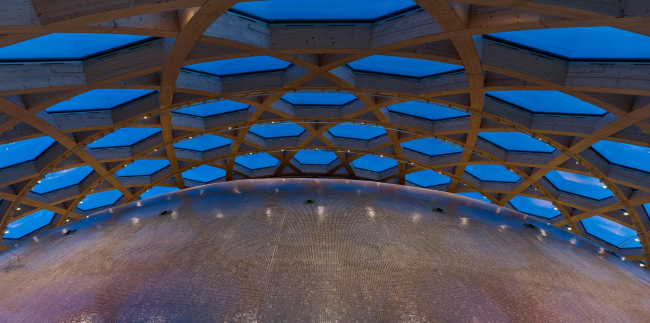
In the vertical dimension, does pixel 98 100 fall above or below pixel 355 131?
above

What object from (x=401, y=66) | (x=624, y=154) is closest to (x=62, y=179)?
(x=401, y=66)

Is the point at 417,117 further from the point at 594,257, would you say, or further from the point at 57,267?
the point at 57,267

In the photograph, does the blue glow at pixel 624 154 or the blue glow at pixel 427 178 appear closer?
the blue glow at pixel 624 154

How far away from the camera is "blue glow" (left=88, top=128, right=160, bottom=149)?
111 ft

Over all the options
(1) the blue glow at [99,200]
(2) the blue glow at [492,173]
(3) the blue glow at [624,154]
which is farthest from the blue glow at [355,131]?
(1) the blue glow at [99,200]

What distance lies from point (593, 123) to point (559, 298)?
21490mm

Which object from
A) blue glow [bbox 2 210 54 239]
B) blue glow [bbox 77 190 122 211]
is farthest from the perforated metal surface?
blue glow [bbox 2 210 54 239]

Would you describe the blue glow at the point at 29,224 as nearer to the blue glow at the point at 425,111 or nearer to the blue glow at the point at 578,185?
the blue glow at the point at 425,111

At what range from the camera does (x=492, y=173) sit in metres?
43.3

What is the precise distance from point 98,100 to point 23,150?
1038 centimetres

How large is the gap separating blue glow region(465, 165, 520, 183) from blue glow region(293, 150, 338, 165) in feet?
56.0

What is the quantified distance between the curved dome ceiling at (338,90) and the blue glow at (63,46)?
0.08m

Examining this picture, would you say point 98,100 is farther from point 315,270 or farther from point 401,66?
point 315,270

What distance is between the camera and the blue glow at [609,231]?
1715 inches
